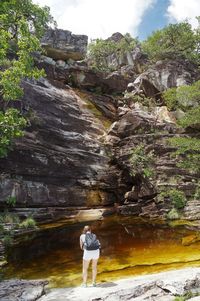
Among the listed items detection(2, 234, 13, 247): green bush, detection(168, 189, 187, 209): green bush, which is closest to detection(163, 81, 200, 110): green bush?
detection(168, 189, 187, 209): green bush

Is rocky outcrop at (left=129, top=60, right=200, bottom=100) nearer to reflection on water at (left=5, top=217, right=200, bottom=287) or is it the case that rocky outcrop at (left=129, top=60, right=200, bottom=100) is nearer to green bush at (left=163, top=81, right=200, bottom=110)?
green bush at (left=163, top=81, right=200, bottom=110)

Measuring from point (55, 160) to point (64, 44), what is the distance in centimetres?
2460

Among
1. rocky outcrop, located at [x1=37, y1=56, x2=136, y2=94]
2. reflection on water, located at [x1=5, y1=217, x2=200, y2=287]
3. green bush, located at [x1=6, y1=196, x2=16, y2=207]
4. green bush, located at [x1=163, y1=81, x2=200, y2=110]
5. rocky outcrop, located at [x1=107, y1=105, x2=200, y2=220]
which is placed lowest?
reflection on water, located at [x1=5, y1=217, x2=200, y2=287]

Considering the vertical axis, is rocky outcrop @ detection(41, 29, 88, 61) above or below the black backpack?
above

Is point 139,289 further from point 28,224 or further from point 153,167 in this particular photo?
point 153,167

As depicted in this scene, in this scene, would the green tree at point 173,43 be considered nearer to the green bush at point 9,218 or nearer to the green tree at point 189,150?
the green tree at point 189,150

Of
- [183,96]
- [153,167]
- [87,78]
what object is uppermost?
[87,78]

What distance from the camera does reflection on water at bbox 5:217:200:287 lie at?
1748cm

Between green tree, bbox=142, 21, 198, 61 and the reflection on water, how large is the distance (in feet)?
105

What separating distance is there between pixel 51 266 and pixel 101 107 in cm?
2905

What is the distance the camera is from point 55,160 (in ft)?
112

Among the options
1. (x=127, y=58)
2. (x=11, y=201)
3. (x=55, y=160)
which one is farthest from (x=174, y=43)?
(x=11, y=201)

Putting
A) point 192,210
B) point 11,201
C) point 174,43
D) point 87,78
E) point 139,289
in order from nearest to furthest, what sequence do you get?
point 139,289 < point 11,201 < point 192,210 < point 87,78 < point 174,43

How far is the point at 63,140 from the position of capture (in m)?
35.9
